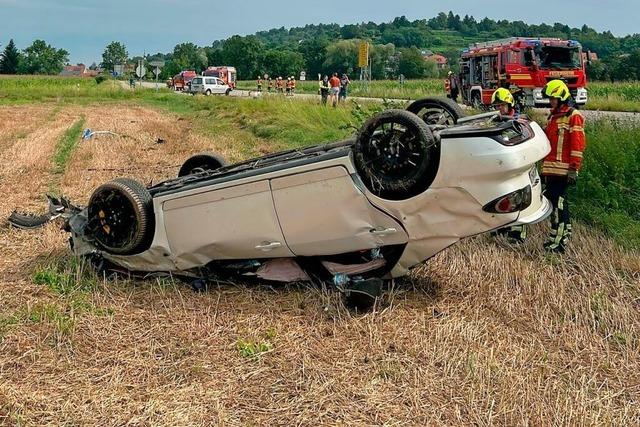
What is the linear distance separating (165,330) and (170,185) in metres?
1.31

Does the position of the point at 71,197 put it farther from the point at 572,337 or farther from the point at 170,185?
the point at 572,337

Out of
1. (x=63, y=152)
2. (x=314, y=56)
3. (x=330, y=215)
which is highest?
(x=314, y=56)

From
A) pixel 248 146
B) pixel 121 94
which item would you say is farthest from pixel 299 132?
pixel 121 94

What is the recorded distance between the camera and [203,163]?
5.85 m

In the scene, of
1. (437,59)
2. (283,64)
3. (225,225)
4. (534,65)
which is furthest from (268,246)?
(437,59)

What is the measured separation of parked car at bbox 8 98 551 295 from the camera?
3.67 metres

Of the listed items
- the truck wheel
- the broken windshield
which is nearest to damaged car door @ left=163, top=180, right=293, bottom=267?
the truck wheel

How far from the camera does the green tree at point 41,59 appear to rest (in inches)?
4673

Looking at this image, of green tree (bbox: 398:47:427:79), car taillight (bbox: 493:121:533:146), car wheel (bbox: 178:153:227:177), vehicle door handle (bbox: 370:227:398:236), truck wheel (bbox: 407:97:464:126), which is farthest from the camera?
green tree (bbox: 398:47:427:79)

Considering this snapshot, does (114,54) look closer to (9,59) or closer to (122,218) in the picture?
(9,59)

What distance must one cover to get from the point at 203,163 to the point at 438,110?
85.1 inches

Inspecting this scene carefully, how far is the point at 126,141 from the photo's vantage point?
556 inches

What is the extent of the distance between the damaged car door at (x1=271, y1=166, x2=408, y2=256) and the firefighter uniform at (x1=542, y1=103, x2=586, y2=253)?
Answer: 211cm

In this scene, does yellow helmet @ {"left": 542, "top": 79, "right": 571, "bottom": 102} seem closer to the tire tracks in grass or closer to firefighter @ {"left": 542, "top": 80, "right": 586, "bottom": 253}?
firefighter @ {"left": 542, "top": 80, "right": 586, "bottom": 253}
